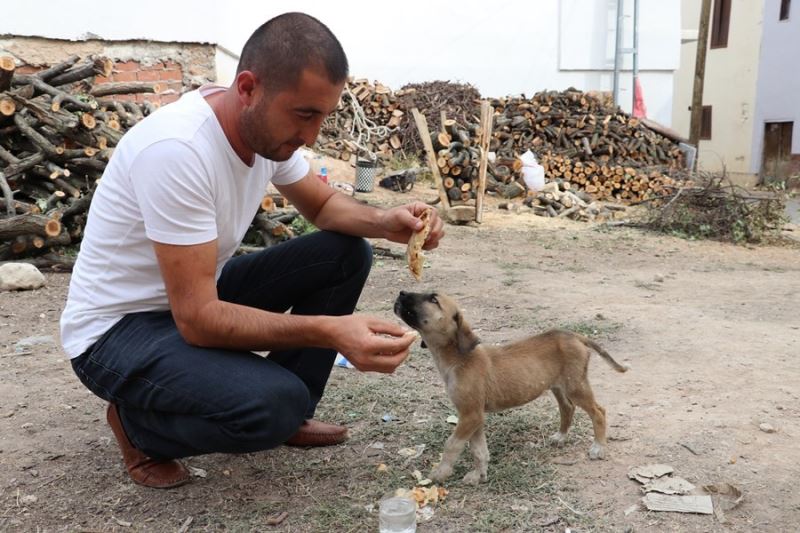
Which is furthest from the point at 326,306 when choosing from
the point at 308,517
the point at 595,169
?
the point at 595,169

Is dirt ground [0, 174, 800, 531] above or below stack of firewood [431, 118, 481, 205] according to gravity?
below

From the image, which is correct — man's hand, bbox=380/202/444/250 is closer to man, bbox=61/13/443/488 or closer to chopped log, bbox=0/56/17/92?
man, bbox=61/13/443/488

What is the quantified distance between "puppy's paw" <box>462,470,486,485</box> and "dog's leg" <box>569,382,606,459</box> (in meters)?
0.56

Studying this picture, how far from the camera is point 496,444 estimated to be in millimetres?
3689

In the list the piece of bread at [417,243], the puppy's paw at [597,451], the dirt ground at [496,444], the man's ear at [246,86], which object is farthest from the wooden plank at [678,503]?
the man's ear at [246,86]

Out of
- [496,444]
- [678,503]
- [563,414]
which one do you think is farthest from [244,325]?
[678,503]

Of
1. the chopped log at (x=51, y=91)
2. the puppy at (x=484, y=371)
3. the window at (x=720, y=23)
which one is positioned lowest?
the puppy at (x=484, y=371)

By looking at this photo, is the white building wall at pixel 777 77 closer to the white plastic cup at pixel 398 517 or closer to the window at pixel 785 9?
the window at pixel 785 9

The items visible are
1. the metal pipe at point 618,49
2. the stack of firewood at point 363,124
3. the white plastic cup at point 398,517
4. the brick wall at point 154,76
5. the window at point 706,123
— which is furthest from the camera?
the window at point 706,123

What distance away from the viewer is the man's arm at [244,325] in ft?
8.92

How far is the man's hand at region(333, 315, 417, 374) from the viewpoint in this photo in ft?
8.93

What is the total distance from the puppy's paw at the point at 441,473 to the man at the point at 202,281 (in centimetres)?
75

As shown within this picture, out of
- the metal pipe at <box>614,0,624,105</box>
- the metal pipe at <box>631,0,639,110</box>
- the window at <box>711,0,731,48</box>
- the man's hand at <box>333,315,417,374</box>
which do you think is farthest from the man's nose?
the window at <box>711,0,731,48</box>

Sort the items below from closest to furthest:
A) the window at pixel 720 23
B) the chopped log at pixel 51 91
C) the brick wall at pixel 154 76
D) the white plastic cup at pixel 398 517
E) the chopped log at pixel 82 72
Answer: the white plastic cup at pixel 398 517, the chopped log at pixel 51 91, the chopped log at pixel 82 72, the brick wall at pixel 154 76, the window at pixel 720 23
